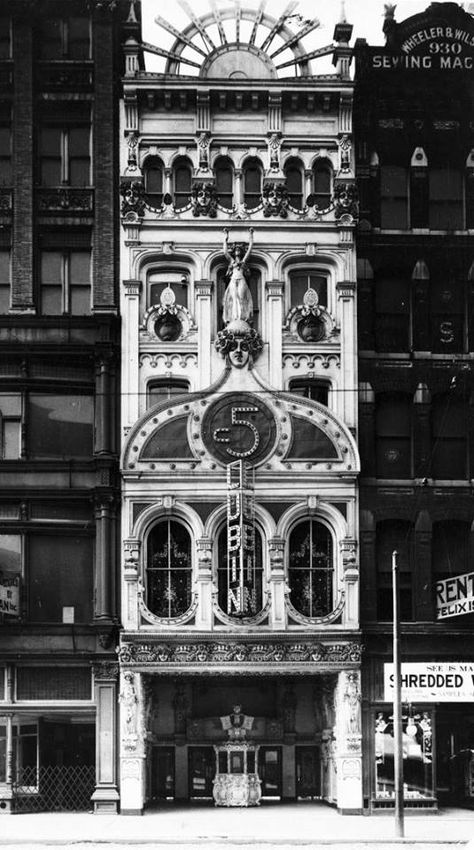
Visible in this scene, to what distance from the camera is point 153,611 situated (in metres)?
45.3

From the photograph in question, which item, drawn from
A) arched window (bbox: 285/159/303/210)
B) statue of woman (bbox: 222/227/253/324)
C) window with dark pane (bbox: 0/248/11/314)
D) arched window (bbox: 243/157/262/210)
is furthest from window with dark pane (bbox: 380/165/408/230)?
window with dark pane (bbox: 0/248/11/314)

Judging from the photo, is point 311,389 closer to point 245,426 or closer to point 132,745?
point 245,426

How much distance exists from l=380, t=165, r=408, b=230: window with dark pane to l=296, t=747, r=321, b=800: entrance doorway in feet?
57.1

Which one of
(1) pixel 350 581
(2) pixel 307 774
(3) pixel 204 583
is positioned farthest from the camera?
(2) pixel 307 774

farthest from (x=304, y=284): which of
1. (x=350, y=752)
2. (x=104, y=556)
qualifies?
(x=350, y=752)

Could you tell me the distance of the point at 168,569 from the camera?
45469 mm

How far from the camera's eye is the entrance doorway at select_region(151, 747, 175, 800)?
46281 millimetres

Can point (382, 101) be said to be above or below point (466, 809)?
above

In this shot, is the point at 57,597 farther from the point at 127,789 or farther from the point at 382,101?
the point at 382,101

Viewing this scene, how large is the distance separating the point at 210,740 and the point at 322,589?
19.8 ft

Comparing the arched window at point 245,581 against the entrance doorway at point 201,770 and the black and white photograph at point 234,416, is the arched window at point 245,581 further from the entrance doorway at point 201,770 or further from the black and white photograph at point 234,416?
the entrance doorway at point 201,770

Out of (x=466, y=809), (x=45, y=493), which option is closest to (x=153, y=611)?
(x=45, y=493)

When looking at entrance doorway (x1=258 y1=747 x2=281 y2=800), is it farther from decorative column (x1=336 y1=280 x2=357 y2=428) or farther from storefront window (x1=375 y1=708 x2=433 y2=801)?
decorative column (x1=336 y1=280 x2=357 y2=428)

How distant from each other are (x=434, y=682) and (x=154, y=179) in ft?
60.5
